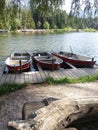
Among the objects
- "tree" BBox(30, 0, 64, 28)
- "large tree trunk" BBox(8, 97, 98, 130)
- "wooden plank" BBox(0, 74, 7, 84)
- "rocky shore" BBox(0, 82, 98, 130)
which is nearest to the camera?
"large tree trunk" BBox(8, 97, 98, 130)

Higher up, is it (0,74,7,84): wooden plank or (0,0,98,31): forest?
(0,0,98,31): forest

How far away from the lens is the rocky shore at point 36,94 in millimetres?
5430

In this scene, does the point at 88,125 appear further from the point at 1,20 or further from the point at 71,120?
the point at 1,20

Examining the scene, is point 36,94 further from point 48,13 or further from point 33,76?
point 33,76

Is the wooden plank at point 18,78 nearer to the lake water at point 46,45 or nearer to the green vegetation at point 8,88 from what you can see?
the green vegetation at point 8,88

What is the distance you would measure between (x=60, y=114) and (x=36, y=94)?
3.87m

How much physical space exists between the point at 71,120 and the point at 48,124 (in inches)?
22.3

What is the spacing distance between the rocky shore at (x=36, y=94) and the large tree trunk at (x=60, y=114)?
6.09ft

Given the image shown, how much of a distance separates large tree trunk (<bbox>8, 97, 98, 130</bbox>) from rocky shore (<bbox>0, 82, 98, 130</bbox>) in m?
1.86

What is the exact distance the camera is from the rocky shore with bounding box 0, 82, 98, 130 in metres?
5.43

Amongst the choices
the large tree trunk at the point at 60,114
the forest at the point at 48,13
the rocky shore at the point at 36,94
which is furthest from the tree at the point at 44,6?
the large tree trunk at the point at 60,114

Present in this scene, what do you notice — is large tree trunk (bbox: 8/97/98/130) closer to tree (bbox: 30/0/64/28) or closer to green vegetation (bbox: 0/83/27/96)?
tree (bbox: 30/0/64/28)

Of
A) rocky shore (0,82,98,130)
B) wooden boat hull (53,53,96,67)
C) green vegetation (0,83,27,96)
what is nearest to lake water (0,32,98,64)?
wooden boat hull (53,53,96,67)

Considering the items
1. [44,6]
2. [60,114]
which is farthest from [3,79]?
[60,114]
